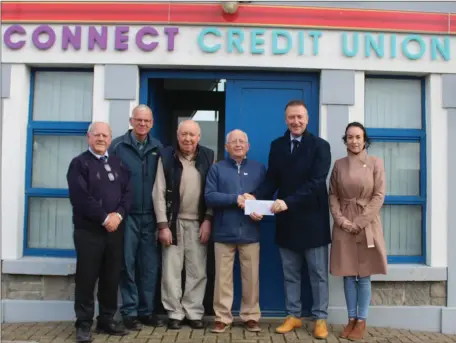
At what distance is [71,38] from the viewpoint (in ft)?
16.6

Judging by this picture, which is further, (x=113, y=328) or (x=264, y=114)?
(x=264, y=114)

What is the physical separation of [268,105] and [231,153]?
960 mm

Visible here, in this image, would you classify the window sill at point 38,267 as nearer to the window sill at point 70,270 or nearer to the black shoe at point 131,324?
the window sill at point 70,270

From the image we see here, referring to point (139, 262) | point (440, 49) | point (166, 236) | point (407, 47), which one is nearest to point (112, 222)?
point (166, 236)

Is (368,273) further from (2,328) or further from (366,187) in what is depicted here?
(2,328)

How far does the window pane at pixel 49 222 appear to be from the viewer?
5.32m

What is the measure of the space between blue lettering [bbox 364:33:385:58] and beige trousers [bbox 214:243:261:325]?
240 centimetres

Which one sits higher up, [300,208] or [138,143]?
[138,143]

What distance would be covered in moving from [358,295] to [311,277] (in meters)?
0.46

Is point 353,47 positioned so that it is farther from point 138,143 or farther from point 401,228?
point 138,143

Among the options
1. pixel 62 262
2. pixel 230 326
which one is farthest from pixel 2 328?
pixel 230 326

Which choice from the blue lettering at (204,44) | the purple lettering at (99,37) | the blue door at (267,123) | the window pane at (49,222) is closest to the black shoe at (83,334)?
the window pane at (49,222)

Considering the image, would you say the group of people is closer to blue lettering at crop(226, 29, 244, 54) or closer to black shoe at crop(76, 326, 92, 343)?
black shoe at crop(76, 326, 92, 343)

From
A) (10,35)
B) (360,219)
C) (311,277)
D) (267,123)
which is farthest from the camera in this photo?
(267,123)
